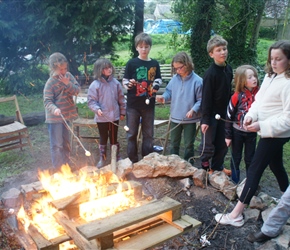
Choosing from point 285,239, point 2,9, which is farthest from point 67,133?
point 2,9

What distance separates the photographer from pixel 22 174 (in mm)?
4309

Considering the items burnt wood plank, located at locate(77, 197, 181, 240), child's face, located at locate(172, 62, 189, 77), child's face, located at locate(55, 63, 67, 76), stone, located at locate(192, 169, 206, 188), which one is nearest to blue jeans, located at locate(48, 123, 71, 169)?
child's face, located at locate(55, 63, 67, 76)

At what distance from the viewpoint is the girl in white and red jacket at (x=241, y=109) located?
11.5ft

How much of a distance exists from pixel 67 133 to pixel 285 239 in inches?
120

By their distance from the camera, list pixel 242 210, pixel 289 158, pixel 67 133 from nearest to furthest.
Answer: pixel 242 210 → pixel 67 133 → pixel 289 158

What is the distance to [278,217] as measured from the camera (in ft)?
8.67

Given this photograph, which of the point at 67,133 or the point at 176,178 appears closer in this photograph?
the point at 176,178

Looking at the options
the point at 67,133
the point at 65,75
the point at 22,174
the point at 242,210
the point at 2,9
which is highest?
the point at 2,9

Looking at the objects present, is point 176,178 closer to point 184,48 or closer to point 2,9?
point 2,9

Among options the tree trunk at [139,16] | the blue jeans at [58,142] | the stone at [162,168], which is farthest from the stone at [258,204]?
the tree trunk at [139,16]

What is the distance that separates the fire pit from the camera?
223 cm

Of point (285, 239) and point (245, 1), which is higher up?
point (245, 1)

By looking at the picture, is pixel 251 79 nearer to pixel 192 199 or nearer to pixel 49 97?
pixel 192 199

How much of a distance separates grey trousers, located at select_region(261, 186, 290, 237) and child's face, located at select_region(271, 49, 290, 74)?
3.41 feet
